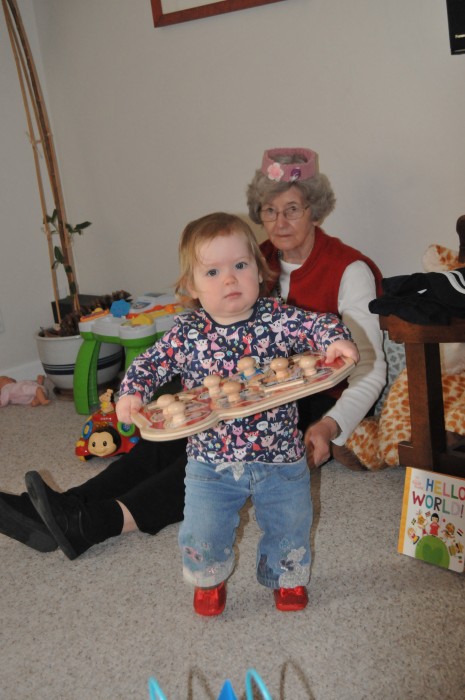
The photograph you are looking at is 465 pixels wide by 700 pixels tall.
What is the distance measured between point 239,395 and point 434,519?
1.66 feet

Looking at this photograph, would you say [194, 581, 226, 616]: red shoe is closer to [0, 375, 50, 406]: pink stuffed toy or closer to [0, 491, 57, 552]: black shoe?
[0, 491, 57, 552]: black shoe

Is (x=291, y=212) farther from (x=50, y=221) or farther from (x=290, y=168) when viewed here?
(x=50, y=221)

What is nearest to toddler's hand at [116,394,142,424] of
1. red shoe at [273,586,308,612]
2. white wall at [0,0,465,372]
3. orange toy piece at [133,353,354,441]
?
orange toy piece at [133,353,354,441]

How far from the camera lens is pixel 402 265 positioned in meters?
2.13

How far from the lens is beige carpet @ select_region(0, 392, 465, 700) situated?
1182mm

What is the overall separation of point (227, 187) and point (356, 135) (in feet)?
1.70

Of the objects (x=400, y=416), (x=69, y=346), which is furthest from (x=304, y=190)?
(x=69, y=346)

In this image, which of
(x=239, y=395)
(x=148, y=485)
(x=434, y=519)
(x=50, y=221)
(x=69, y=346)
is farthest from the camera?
(x=50, y=221)

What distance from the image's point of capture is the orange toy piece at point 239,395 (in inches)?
44.0

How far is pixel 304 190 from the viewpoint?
181 cm

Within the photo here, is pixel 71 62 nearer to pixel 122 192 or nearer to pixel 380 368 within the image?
pixel 122 192

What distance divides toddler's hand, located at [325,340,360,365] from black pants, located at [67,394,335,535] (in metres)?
0.60

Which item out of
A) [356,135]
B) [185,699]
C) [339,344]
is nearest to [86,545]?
[185,699]

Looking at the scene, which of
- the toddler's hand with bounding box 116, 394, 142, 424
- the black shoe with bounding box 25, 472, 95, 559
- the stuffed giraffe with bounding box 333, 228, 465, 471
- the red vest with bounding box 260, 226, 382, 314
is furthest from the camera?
the red vest with bounding box 260, 226, 382, 314
